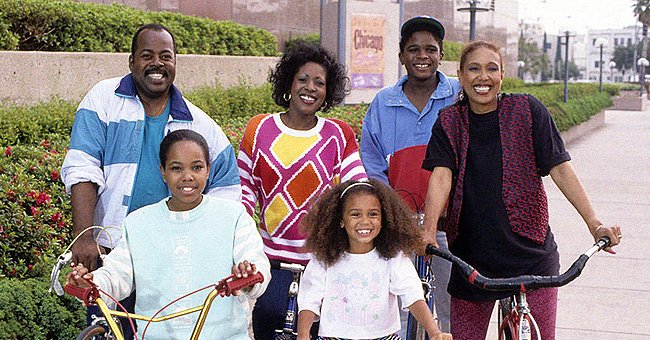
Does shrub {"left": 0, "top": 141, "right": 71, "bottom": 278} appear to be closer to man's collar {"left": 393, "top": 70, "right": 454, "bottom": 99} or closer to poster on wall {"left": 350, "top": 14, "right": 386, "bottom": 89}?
man's collar {"left": 393, "top": 70, "right": 454, "bottom": 99}

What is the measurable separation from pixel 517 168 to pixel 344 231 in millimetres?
760

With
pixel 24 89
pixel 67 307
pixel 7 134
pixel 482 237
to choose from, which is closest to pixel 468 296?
pixel 482 237

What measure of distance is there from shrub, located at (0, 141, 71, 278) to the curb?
16.9 m

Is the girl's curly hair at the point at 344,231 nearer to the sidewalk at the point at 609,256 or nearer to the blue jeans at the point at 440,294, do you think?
the blue jeans at the point at 440,294

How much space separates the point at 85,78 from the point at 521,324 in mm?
7444

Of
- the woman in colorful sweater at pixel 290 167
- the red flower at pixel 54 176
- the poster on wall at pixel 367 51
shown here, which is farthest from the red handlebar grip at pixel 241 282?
the poster on wall at pixel 367 51

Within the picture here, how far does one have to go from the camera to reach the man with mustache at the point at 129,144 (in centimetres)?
367

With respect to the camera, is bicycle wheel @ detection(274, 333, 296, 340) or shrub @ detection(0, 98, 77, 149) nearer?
bicycle wheel @ detection(274, 333, 296, 340)

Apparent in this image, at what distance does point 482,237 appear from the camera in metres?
3.93

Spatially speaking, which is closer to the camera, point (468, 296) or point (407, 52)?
point (468, 296)

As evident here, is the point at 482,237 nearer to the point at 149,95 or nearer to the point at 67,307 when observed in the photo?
the point at 149,95

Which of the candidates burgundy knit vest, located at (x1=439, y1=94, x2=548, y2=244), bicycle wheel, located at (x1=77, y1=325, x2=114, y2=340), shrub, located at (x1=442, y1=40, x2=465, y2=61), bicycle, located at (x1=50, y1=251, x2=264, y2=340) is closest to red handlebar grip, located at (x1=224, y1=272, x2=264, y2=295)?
bicycle, located at (x1=50, y1=251, x2=264, y2=340)

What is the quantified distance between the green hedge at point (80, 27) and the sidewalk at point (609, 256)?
5276 millimetres

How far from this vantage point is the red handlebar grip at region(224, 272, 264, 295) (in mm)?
3049
